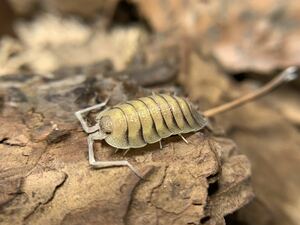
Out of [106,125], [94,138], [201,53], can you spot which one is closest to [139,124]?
[106,125]

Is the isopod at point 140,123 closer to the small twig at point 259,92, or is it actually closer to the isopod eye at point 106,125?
the isopod eye at point 106,125

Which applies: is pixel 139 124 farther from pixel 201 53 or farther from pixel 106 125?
pixel 201 53

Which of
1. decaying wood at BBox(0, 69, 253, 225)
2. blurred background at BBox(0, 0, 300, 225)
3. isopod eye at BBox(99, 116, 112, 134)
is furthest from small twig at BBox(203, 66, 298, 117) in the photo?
isopod eye at BBox(99, 116, 112, 134)

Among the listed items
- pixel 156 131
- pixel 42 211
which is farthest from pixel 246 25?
pixel 42 211

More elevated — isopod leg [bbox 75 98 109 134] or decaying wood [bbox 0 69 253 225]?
isopod leg [bbox 75 98 109 134]

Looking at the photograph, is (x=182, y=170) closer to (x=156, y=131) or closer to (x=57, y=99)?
(x=156, y=131)

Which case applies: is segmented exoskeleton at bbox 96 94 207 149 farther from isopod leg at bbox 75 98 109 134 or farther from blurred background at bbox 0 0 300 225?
blurred background at bbox 0 0 300 225
